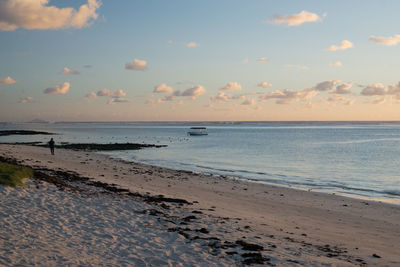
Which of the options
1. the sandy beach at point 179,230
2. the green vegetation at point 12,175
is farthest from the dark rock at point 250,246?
the green vegetation at point 12,175

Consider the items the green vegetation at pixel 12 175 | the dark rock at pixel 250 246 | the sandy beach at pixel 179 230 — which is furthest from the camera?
the green vegetation at pixel 12 175

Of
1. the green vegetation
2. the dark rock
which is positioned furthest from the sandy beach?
the green vegetation

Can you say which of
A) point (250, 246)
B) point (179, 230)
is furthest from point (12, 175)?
point (250, 246)

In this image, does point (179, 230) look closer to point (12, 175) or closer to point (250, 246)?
point (250, 246)

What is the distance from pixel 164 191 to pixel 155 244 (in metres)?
9.86

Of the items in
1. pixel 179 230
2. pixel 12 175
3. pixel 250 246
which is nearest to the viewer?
pixel 250 246

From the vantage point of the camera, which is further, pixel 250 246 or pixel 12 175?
pixel 12 175

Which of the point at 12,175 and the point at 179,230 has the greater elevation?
the point at 12,175

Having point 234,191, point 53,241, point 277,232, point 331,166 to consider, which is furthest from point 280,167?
point 53,241

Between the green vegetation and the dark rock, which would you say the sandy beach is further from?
the green vegetation

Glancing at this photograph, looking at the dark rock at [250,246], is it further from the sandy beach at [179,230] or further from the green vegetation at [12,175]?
the green vegetation at [12,175]

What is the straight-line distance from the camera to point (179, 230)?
1082 cm

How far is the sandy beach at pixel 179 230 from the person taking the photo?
27.5 ft

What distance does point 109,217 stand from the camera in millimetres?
11523
